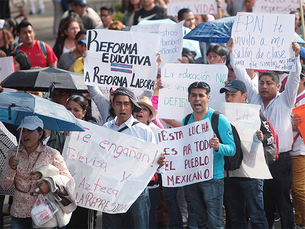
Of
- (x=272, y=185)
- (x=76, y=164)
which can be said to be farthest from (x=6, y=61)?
(x=272, y=185)

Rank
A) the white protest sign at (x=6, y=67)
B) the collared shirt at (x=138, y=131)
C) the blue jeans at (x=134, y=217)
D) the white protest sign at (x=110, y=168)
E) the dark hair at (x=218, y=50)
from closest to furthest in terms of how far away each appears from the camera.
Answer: the white protest sign at (x=110, y=168) < the blue jeans at (x=134, y=217) < the collared shirt at (x=138, y=131) < the white protest sign at (x=6, y=67) < the dark hair at (x=218, y=50)

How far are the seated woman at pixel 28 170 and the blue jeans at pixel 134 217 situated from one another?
25.5 inches

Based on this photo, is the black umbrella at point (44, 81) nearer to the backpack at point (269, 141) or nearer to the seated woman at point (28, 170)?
the seated woman at point (28, 170)

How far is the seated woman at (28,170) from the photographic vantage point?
437cm

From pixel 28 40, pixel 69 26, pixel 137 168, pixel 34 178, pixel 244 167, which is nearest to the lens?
pixel 34 178

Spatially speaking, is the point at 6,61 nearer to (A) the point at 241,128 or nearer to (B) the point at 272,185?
(A) the point at 241,128

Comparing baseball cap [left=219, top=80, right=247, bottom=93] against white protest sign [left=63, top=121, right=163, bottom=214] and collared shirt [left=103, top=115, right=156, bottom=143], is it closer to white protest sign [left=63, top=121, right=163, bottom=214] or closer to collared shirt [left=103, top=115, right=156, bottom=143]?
collared shirt [left=103, top=115, right=156, bottom=143]

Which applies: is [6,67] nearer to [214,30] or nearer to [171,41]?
[171,41]

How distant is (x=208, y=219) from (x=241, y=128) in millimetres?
1193

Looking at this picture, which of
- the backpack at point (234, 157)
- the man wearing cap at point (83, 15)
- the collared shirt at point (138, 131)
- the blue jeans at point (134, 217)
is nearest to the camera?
the blue jeans at point (134, 217)

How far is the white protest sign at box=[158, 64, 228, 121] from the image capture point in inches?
244

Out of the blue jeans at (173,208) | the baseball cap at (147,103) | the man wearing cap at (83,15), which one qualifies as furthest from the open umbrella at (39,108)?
the man wearing cap at (83,15)

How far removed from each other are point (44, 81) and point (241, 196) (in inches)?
121

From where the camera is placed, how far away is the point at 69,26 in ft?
29.8
